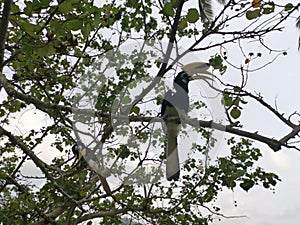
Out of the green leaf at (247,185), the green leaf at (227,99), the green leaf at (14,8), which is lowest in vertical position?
the green leaf at (247,185)

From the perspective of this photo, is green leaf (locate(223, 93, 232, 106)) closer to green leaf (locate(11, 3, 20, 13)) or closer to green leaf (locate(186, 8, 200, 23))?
green leaf (locate(186, 8, 200, 23))

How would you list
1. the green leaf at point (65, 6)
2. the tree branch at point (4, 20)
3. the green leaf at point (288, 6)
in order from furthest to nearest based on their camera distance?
the green leaf at point (288, 6) → the tree branch at point (4, 20) → the green leaf at point (65, 6)

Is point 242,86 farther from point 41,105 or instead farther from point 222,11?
point 41,105

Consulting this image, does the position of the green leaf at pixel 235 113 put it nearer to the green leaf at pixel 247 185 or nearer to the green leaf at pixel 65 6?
the green leaf at pixel 247 185

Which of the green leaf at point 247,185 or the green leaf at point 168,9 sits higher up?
the green leaf at point 168,9

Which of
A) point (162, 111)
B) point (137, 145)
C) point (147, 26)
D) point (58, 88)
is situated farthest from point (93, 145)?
point (147, 26)

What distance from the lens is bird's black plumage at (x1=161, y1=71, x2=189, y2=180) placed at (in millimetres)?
3426

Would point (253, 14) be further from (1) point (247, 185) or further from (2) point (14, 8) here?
(2) point (14, 8)

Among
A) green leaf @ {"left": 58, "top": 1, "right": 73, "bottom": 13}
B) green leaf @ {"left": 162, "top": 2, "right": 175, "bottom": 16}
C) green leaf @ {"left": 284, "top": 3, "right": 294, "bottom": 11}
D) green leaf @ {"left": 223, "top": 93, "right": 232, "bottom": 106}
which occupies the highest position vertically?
green leaf @ {"left": 284, "top": 3, "right": 294, "bottom": 11}

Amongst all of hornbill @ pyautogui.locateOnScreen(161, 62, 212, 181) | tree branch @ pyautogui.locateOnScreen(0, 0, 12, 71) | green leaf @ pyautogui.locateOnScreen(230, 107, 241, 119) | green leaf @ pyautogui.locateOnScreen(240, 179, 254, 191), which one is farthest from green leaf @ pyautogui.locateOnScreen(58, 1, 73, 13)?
green leaf @ pyautogui.locateOnScreen(240, 179, 254, 191)

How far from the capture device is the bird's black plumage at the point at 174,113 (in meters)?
3.43

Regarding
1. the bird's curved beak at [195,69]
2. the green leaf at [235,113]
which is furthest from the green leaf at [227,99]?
the bird's curved beak at [195,69]

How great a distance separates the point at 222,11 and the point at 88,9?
130 centimetres

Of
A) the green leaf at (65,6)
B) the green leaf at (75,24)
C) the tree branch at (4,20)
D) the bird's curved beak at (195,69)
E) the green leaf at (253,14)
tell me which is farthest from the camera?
the bird's curved beak at (195,69)
